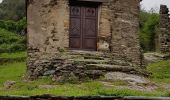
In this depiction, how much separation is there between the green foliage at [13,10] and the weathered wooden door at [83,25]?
117 ft

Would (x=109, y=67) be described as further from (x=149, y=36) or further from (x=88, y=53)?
(x=149, y=36)

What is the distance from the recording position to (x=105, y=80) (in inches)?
574

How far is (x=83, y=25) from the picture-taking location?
57.0 ft

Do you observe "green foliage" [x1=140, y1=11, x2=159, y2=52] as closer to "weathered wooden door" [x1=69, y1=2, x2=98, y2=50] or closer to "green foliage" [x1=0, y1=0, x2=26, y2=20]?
"green foliage" [x1=0, y1=0, x2=26, y2=20]

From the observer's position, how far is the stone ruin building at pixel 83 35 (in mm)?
16156

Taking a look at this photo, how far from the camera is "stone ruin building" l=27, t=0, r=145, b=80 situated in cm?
1616

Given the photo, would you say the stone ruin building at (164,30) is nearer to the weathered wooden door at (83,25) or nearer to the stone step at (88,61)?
the weathered wooden door at (83,25)

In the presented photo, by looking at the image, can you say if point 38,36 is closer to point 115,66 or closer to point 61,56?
point 61,56

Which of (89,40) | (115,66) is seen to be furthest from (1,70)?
(115,66)

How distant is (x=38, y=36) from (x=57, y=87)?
3.64 m

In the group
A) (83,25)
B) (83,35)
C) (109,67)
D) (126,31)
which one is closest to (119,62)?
(109,67)

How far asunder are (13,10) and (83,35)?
3727 cm

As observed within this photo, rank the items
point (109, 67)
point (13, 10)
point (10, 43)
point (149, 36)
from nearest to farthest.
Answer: point (109, 67), point (149, 36), point (10, 43), point (13, 10)

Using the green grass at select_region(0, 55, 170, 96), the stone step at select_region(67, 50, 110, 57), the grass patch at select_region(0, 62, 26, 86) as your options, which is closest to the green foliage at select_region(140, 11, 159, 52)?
the grass patch at select_region(0, 62, 26, 86)
